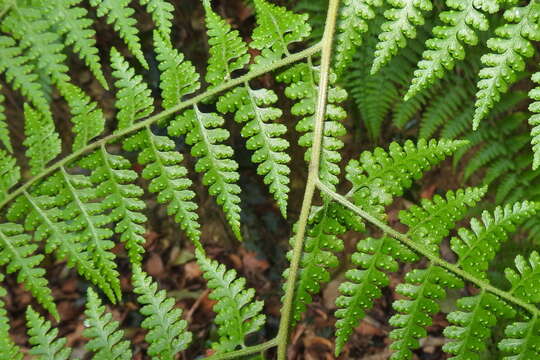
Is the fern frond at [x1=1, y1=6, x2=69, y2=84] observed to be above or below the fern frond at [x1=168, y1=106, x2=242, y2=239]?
above

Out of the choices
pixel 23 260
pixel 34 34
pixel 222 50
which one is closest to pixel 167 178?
pixel 222 50

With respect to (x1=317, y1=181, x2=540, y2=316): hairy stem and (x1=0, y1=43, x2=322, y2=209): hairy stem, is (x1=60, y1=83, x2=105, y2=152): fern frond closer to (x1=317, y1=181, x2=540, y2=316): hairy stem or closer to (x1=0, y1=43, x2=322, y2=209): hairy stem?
(x1=0, y1=43, x2=322, y2=209): hairy stem

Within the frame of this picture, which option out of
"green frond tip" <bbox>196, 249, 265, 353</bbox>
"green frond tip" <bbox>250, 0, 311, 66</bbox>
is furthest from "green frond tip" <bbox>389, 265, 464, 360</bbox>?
"green frond tip" <bbox>250, 0, 311, 66</bbox>

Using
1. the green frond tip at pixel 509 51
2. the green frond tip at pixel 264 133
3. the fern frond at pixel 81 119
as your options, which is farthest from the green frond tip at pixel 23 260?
the green frond tip at pixel 509 51

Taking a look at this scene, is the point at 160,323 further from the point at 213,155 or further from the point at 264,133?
the point at 264,133

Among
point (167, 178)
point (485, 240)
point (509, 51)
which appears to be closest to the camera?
point (509, 51)

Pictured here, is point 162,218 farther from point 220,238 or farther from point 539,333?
point 539,333
